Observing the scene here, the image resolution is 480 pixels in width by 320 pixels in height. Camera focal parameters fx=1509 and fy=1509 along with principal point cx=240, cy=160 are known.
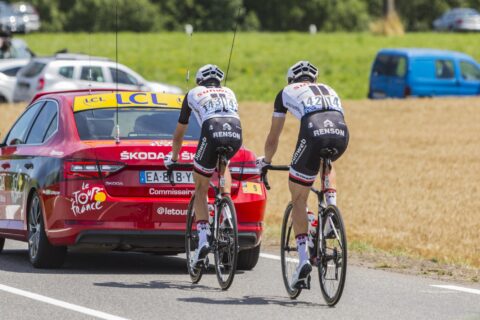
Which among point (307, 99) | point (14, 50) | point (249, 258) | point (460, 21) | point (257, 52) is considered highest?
point (307, 99)

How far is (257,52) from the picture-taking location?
60594 mm

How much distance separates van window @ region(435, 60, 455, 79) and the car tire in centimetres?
2738

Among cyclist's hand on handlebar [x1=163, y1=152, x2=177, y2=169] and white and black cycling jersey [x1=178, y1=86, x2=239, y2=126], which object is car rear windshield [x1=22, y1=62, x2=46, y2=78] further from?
white and black cycling jersey [x1=178, y1=86, x2=239, y2=126]

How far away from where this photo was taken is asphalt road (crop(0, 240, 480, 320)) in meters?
9.67

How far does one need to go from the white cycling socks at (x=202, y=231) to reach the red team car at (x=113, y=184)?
30.5 inches

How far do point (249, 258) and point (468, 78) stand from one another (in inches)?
1113

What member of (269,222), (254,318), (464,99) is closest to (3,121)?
(464,99)

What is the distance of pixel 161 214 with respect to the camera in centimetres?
1173

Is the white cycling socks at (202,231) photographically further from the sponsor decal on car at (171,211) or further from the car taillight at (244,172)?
the car taillight at (244,172)

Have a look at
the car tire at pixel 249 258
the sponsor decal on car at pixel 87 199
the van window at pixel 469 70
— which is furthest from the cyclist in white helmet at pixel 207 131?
the van window at pixel 469 70

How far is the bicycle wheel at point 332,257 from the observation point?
9.73 meters

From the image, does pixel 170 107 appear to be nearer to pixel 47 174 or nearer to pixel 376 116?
pixel 47 174

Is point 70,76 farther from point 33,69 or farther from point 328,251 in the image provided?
point 328,251

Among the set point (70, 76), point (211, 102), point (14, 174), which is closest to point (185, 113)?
point (211, 102)
